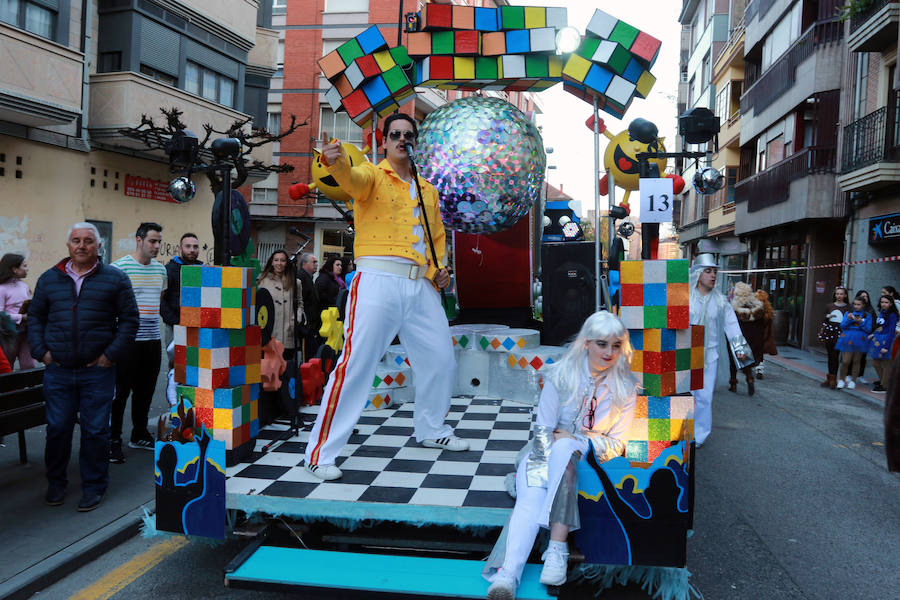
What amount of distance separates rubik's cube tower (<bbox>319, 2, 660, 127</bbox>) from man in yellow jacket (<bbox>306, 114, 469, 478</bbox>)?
1751 mm

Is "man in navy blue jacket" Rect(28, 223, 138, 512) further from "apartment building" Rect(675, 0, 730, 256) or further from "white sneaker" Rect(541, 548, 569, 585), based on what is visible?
"apartment building" Rect(675, 0, 730, 256)

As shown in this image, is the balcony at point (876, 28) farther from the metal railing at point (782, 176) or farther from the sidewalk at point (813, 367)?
the sidewalk at point (813, 367)

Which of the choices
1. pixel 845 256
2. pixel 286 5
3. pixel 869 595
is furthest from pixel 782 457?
pixel 286 5

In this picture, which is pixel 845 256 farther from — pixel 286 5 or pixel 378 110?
pixel 286 5

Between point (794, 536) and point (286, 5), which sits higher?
point (286, 5)

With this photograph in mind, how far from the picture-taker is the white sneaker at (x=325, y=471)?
3518 millimetres

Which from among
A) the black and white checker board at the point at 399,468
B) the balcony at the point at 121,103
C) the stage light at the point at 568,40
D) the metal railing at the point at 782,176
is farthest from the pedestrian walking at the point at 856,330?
the balcony at the point at 121,103

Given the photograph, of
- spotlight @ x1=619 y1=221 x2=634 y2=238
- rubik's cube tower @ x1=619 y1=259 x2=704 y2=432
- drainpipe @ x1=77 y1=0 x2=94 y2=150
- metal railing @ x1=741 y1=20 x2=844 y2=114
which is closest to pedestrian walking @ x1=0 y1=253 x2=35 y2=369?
rubik's cube tower @ x1=619 y1=259 x2=704 y2=432

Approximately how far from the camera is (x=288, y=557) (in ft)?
9.70

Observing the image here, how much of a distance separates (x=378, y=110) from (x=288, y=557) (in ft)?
13.1

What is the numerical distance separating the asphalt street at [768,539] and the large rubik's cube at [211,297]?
4.39 ft

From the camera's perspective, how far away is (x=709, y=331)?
6859mm

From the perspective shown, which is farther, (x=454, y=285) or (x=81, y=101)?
(x=81, y=101)

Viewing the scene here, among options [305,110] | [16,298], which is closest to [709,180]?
[16,298]
